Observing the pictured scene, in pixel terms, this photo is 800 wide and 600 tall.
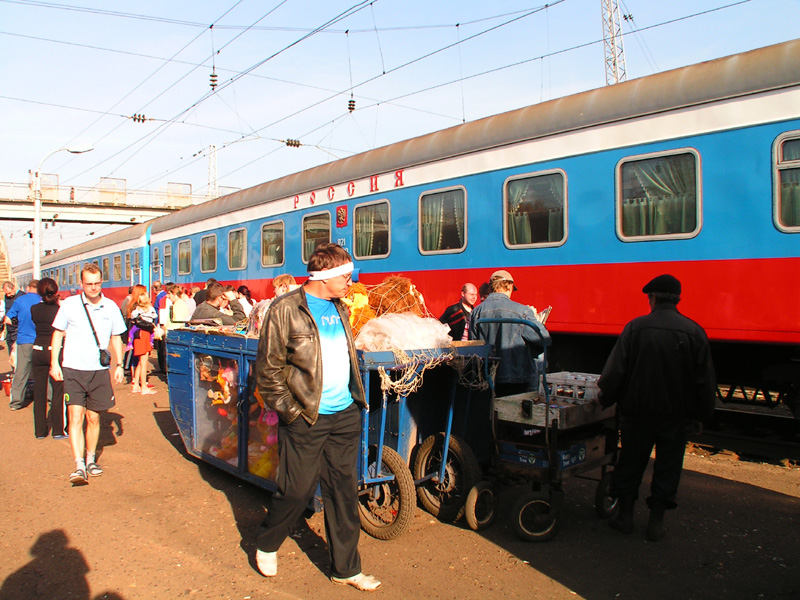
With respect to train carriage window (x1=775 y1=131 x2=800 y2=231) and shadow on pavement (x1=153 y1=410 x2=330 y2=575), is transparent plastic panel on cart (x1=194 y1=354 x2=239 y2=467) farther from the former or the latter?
train carriage window (x1=775 y1=131 x2=800 y2=231)

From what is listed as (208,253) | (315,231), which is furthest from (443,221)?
(208,253)

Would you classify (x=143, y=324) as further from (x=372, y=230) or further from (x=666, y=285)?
(x=666, y=285)

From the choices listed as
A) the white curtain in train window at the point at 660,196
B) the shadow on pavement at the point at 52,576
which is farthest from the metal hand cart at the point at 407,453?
the white curtain in train window at the point at 660,196

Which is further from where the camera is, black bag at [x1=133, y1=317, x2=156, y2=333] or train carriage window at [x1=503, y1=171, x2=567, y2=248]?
black bag at [x1=133, y1=317, x2=156, y2=333]

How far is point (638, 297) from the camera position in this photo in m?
6.76

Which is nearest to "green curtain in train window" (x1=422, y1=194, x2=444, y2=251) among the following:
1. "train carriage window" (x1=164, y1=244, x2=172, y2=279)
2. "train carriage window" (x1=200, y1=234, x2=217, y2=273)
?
"train carriage window" (x1=200, y1=234, x2=217, y2=273)

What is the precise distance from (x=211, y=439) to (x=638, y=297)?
14.1ft

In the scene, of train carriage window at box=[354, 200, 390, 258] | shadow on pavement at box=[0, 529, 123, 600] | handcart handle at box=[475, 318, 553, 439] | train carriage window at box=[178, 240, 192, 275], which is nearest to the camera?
shadow on pavement at box=[0, 529, 123, 600]

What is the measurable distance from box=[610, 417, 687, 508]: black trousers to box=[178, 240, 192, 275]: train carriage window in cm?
1430

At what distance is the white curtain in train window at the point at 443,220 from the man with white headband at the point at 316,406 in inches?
189

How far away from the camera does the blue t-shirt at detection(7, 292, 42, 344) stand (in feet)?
29.4

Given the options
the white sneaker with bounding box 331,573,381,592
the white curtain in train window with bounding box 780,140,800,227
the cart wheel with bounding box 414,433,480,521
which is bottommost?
the white sneaker with bounding box 331,573,381,592

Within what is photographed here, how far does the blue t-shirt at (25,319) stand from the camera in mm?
8953

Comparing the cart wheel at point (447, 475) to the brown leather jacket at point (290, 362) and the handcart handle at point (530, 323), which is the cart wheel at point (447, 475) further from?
the brown leather jacket at point (290, 362)
